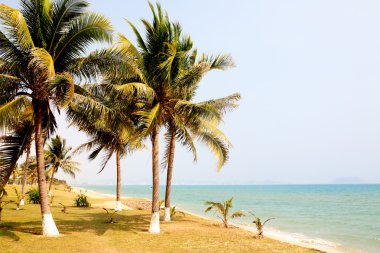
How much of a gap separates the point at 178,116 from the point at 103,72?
4.09 meters

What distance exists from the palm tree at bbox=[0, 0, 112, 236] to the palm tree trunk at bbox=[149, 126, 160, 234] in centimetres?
361

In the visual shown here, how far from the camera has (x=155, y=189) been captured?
1431cm

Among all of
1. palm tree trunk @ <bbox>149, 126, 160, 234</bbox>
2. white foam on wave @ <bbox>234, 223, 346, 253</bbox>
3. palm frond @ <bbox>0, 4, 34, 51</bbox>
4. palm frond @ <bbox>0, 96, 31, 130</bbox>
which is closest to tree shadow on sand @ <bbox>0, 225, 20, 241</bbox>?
palm frond @ <bbox>0, 96, 31, 130</bbox>

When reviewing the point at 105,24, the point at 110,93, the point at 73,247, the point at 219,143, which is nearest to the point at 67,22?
the point at 105,24

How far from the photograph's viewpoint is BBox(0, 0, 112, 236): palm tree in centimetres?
1129

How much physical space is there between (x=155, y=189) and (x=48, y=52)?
6.95m

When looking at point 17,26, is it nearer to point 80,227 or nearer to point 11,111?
point 11,111

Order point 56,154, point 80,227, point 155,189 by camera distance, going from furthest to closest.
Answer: point 56,154
point 80,227
point 155,189

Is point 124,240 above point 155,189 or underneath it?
underneath

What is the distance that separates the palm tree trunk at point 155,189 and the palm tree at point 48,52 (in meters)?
3.61

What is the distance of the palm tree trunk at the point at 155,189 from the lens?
1392 cm

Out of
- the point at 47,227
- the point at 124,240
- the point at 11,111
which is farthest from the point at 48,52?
the point at 124,240

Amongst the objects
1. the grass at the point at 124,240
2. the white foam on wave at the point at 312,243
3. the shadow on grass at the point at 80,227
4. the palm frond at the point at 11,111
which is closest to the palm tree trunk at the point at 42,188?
the grass at the point at 124,240

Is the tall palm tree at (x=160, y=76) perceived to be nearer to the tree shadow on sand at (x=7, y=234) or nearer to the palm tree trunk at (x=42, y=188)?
the palm tree trunk at (x=42, y=188)
